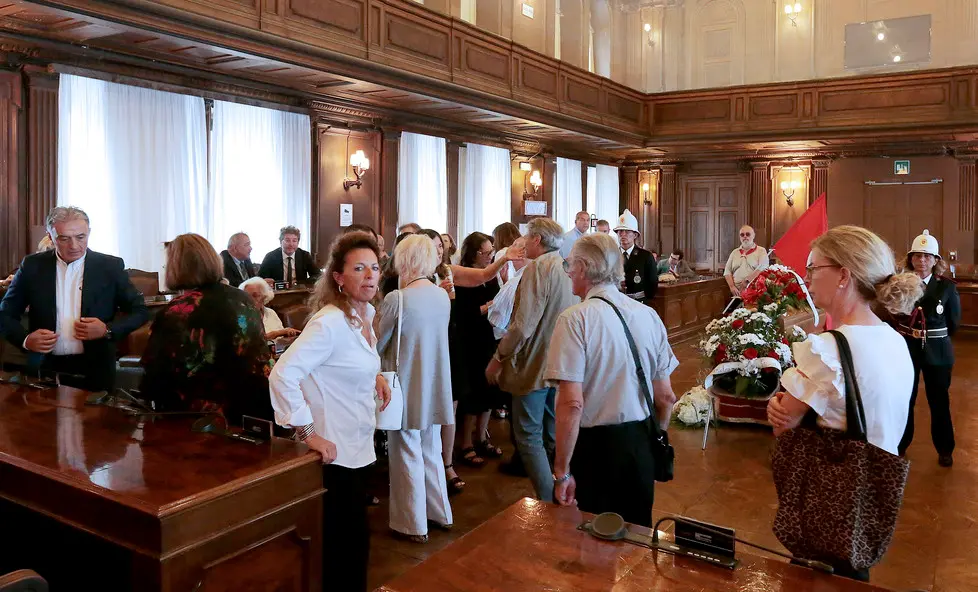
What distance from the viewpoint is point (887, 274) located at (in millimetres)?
1953

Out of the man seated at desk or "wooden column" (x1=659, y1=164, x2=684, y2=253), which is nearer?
the man seated at desk

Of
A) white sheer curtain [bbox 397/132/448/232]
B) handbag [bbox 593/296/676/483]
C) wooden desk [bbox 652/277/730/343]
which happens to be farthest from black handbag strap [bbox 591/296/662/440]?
white sheer curtain [bbox 397/132/448/232]

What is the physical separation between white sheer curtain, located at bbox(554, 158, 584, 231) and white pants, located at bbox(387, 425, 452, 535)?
1126 cm

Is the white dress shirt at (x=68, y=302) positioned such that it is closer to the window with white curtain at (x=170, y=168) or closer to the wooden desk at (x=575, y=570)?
the wooden desk at (x=575, y=570)

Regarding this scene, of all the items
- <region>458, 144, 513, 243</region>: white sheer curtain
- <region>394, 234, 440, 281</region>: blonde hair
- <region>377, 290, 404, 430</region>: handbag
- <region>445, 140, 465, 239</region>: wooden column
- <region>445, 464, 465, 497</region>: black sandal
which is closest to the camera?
<region>377, 290, 404, 430</region>: handbag

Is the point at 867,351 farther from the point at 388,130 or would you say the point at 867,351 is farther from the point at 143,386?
the point at 388,130

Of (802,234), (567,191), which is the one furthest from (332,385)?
(567,191)

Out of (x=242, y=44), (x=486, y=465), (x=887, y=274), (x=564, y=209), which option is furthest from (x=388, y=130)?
(x=887, y=274)

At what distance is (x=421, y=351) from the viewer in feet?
12.3

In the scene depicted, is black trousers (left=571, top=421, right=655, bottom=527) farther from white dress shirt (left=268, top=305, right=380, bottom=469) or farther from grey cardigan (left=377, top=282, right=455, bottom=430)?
grey cardigan (left=377, top=282, right=455, bottom=430)

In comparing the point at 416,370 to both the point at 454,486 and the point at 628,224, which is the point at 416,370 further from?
the point at 628,224

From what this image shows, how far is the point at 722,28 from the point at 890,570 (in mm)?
15192

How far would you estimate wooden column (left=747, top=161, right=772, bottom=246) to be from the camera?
15.7 m

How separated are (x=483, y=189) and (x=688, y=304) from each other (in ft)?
13.4
